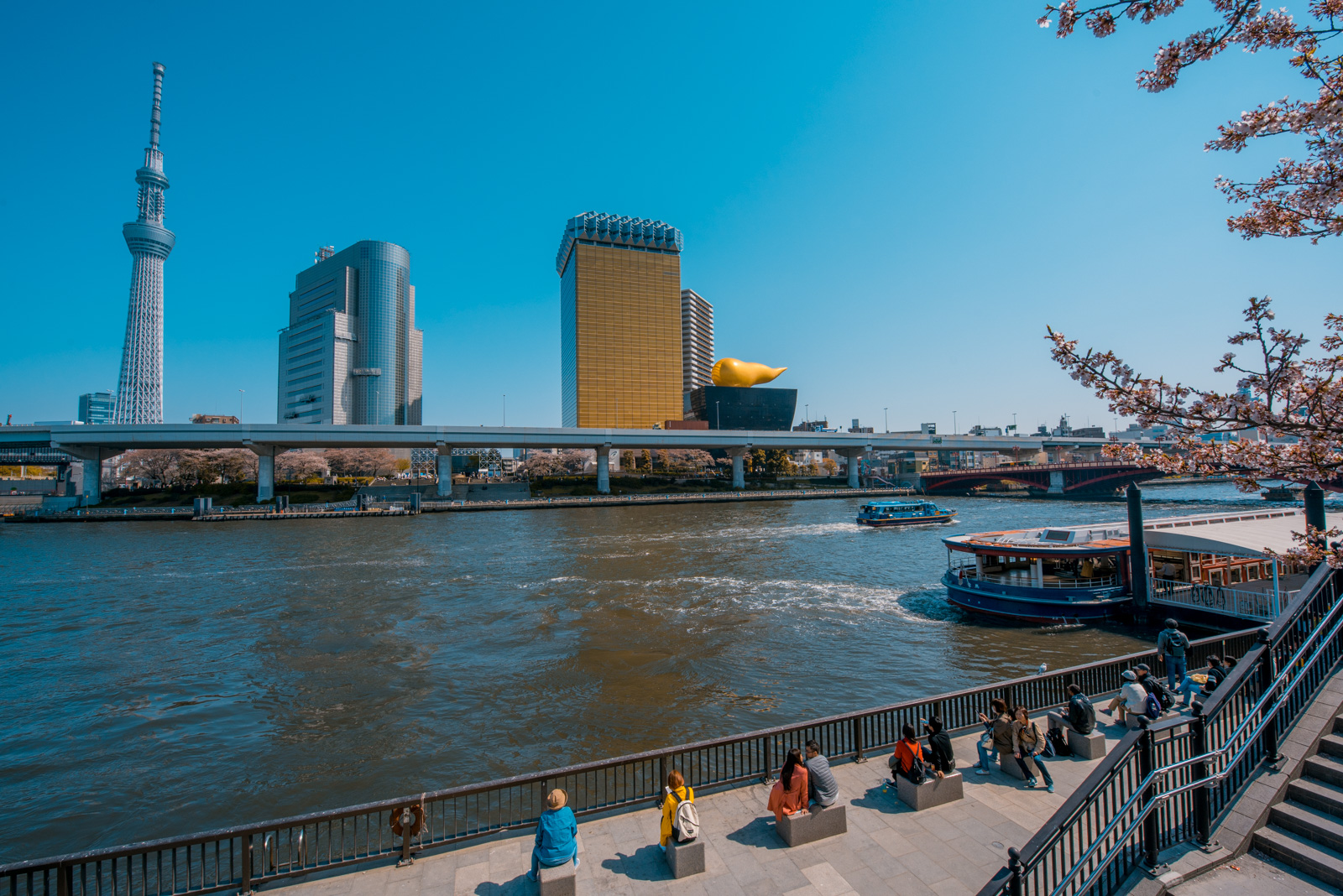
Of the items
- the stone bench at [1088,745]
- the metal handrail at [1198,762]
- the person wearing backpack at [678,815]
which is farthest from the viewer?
the stone bench at [1088,745]

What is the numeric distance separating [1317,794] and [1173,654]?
8804mm

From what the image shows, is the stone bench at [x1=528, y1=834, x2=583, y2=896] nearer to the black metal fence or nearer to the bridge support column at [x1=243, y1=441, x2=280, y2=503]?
the black metal fence

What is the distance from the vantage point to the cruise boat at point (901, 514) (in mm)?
55750

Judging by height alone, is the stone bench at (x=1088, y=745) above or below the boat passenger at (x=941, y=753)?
below

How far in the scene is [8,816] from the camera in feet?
36.2

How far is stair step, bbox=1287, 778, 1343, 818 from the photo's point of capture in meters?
5.44

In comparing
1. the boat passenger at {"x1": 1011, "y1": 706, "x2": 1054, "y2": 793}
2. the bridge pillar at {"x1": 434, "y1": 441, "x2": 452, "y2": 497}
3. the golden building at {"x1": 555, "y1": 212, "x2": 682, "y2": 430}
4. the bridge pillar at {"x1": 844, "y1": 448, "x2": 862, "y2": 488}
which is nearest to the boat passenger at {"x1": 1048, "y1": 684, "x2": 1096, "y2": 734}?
the boat passenger at {"x1": 1011, "y1": 706, "x2": 1054, "y2": 793}

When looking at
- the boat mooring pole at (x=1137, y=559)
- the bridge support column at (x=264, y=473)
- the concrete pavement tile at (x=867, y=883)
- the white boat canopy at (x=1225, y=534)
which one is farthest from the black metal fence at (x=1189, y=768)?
the bridge support column at (x=264, y=473)

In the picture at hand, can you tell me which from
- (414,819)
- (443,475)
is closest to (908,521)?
(414,819)

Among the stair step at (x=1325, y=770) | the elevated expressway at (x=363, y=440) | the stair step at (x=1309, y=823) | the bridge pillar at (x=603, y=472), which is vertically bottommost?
the stair step at (x=1309, y=823)

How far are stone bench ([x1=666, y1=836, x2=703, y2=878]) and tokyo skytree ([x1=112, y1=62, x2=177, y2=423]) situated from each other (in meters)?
247

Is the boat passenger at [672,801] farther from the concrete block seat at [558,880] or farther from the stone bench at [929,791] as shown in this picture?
the stone bench at [929,791]

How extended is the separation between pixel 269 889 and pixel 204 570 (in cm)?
3819

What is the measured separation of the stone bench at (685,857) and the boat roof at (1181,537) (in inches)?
730
